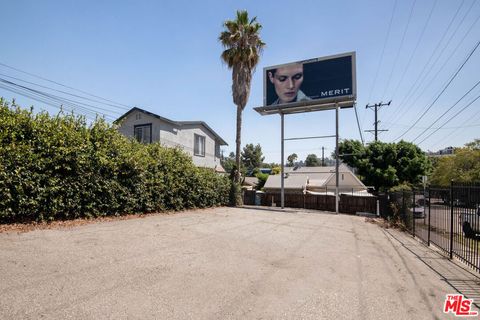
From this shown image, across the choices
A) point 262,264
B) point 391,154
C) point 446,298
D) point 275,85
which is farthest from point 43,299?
point 391,154

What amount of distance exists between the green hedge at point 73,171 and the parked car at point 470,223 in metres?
11.1

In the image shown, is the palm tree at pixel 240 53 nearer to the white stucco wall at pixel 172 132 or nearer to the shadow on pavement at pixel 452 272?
the white stucco wall at pixel 172 132

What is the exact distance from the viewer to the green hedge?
7527mm

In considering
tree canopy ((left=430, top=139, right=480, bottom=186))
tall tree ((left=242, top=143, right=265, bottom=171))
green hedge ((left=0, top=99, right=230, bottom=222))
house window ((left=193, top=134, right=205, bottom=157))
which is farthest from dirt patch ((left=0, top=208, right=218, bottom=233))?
tall tree ((left=242, top=143, right=265, bottom=171))

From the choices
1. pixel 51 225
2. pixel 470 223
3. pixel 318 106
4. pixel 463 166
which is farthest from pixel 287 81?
pixel 463 166

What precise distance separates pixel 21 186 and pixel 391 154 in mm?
28497

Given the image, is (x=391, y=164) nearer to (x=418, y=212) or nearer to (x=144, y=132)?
(x=418, y=212)

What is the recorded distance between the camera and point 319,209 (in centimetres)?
2173

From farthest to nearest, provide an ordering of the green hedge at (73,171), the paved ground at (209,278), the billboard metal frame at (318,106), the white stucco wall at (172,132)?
the white stucco wall at (172,132), the billboard metal frame at (318,106), the green hedge at (73,171), the paved ground at (209,278)

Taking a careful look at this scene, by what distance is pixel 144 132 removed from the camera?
72.1ft

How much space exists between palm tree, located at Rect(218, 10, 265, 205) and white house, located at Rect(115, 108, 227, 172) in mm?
5436

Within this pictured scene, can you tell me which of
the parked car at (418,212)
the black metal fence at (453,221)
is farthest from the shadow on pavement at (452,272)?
the parked car at (418,212)

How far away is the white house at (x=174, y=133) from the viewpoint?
21.5 metres

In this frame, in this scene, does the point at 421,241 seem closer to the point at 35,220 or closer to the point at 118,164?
the point at 118,164
